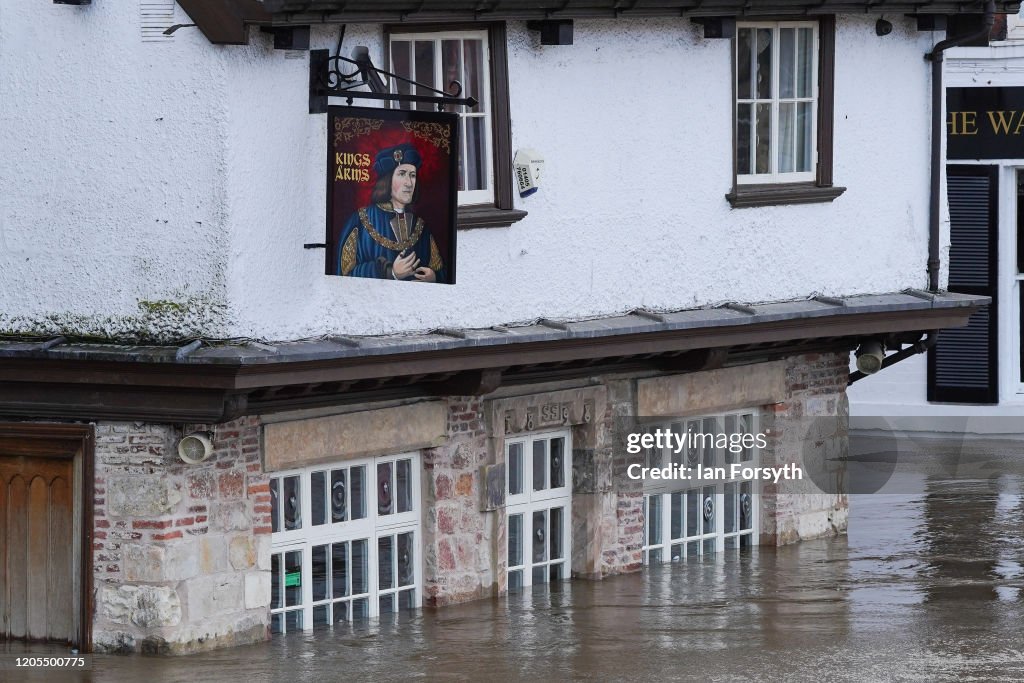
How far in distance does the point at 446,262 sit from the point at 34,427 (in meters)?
2.84

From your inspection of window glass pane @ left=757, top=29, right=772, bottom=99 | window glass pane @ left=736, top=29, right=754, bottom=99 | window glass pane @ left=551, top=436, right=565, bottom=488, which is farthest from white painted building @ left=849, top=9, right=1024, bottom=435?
Answer: window glass pane @ left=551, top=436, right=565, bottom=488

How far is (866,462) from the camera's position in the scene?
2122 centimetres

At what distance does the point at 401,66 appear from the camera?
13305 millimetres

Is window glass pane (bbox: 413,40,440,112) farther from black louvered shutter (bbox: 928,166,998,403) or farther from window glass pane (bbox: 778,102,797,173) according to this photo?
black louvered shutter (bbox: 928,166,998,403)

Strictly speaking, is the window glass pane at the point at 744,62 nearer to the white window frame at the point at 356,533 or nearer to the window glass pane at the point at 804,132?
the window glass pane at the point at 804,132

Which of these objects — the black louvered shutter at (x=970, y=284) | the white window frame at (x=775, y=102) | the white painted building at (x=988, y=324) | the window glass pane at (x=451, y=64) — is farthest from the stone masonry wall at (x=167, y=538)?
the black louvered shutter at (x=970, y=284)

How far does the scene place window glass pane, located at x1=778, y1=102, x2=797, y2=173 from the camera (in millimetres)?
15773

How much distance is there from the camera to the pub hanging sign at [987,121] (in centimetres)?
2125

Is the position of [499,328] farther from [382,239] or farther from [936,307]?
[936,307]

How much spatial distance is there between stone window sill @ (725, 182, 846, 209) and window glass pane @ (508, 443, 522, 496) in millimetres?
2489

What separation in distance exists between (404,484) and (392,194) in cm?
255

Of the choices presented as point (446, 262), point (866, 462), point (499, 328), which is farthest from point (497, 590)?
point (866, 462)

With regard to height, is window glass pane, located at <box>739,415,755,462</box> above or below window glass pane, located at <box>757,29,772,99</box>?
below

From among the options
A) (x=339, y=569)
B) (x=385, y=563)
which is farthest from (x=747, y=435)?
(x=339, y=569)
